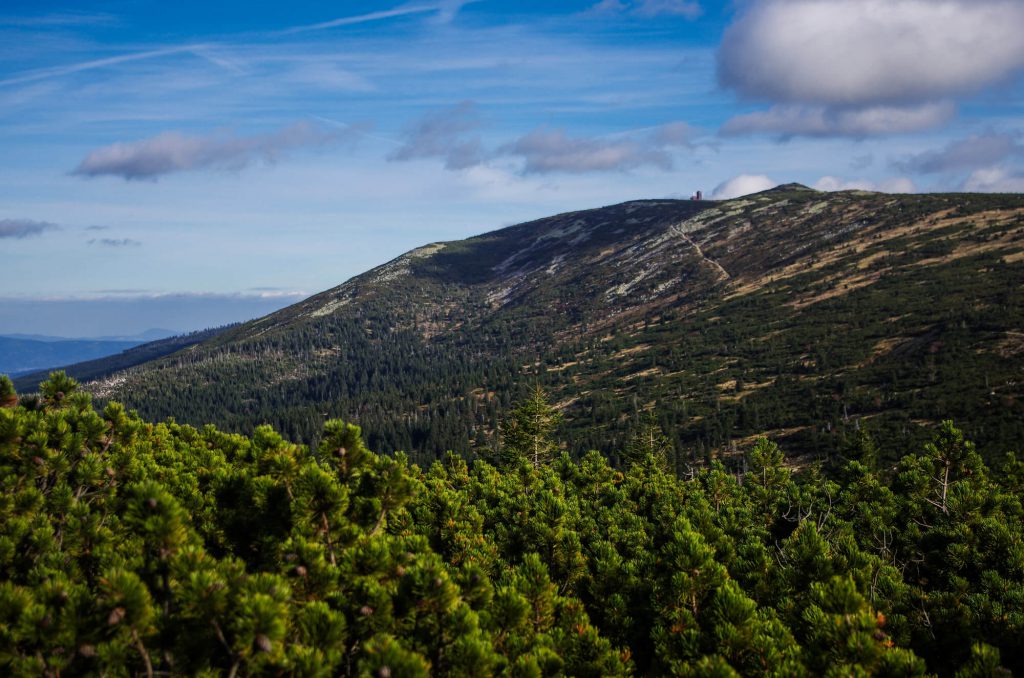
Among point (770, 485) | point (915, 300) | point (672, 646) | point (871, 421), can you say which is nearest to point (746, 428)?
point (871, 421)

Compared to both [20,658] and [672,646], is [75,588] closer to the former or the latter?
[20,658]

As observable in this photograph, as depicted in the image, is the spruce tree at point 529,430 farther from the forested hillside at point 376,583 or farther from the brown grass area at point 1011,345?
the brown grass area at point 1011,345

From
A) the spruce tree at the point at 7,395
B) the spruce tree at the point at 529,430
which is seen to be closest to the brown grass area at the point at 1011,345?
the spruce tree at the point at 529,430

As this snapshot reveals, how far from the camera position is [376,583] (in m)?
7.21

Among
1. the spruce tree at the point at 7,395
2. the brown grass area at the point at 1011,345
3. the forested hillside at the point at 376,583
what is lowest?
the brown grass area at the point at 1011,345

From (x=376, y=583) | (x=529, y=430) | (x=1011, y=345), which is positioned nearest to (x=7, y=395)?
(x=376, y=583)

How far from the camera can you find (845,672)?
22.4 feet

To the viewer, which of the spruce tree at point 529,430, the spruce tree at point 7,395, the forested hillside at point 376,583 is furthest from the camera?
the spruce tree at point 529,430

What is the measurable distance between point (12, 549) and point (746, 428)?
476 feet

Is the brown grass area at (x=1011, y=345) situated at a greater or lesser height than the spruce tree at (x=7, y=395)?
lesser

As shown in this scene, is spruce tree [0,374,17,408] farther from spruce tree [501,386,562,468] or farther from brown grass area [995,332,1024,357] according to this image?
brown grass area [995,332,1024,357]

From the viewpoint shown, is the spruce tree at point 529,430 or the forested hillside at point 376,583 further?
the spruce tree at point 529,430

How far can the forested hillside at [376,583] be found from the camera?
240 inches

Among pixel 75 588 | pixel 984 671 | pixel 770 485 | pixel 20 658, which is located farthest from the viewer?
pixel 770 485
